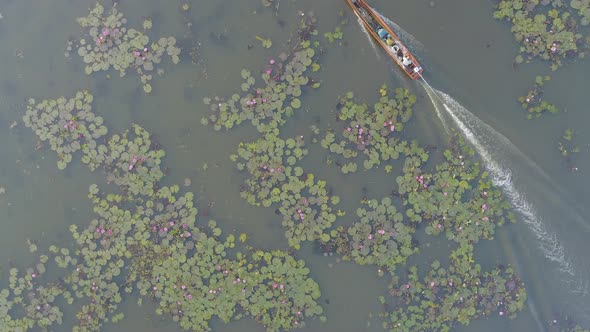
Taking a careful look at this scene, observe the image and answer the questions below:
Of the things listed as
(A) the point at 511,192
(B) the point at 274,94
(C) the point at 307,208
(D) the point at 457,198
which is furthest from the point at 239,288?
(A) the point at 511,192

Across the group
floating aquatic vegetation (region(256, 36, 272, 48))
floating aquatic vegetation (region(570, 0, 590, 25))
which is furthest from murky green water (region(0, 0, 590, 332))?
floating aquatic vegetation (region(570, 0, 590, 25))

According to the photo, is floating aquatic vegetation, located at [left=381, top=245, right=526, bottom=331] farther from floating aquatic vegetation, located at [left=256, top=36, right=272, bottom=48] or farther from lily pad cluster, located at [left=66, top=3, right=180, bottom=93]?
lily pad cluster, located at [left=66, top=3, right=180, bottom=93]

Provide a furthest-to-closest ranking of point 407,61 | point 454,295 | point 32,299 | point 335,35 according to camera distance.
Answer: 1. point 32,299
2. point 335,35
3. point 454,295
4. point 407,61

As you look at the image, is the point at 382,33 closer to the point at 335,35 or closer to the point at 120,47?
the point at 335,35

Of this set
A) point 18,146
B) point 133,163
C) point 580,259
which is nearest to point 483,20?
point 580,259

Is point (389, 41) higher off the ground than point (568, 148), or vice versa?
point (389, 41)
